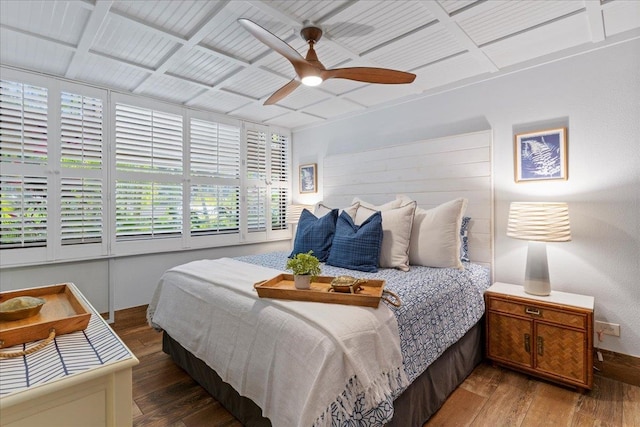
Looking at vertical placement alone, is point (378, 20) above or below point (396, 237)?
above

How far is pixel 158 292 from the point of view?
2531 millimetres

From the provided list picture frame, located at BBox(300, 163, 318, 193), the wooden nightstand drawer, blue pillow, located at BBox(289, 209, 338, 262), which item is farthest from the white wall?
picture frame, located at BBox(300, 163, 318, 193)

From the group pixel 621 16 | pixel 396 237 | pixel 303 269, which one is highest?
pixel 621 16

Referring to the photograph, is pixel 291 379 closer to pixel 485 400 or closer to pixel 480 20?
Result: pixel 485 400

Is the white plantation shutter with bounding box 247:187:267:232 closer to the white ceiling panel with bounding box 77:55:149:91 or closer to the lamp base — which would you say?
the white ceiling panel with bounding box 77:55:149:91

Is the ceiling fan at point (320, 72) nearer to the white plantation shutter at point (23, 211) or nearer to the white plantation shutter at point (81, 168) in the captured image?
the white plantation shutter at point (81, 168)

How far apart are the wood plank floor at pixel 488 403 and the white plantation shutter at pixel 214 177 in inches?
74.3

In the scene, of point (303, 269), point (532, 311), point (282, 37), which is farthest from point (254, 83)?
point (532, 311)

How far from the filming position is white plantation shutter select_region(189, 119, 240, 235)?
Result: 383 cm

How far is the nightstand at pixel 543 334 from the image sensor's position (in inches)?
80.7

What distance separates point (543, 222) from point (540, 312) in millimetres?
633

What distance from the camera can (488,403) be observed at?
2.00m

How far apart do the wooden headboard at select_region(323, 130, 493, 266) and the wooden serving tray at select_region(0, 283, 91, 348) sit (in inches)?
113

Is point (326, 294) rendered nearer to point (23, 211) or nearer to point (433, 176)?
point (433, 176)
